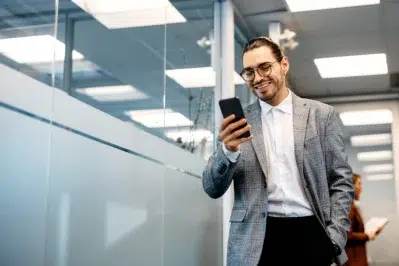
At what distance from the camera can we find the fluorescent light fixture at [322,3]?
5.27m

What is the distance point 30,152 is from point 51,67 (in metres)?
0.34

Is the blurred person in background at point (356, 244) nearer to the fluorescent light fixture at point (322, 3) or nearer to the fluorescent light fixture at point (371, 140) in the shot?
the fluorescent light fixture at point (322, 3)

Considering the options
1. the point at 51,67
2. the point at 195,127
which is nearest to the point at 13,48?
the point at 51,67

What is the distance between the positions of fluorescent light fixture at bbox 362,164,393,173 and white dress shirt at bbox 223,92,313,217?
6.18 metres

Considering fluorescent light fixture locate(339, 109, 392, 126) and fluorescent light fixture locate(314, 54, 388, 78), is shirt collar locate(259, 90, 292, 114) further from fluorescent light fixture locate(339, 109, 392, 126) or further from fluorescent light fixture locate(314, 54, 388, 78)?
fluorescent light fixture locate(339, 109, 392, 126)

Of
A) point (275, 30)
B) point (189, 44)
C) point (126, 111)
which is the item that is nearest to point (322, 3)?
point (275, 30)

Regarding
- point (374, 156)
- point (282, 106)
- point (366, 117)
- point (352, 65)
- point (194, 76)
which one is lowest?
point (282, 106)

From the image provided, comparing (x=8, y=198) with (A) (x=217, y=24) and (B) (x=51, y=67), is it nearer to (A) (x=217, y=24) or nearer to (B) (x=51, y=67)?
(B) (x=51, y=67)

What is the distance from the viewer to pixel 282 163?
1.97 metres

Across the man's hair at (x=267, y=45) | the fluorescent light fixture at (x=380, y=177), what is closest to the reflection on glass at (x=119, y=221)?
the man's hair at (x=267, y=45)

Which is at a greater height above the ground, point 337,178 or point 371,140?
point 371,140

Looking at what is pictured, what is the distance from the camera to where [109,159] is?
102 inches

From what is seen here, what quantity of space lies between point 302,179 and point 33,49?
3.18 ft

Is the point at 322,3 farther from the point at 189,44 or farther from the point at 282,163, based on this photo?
the point at 282,163
